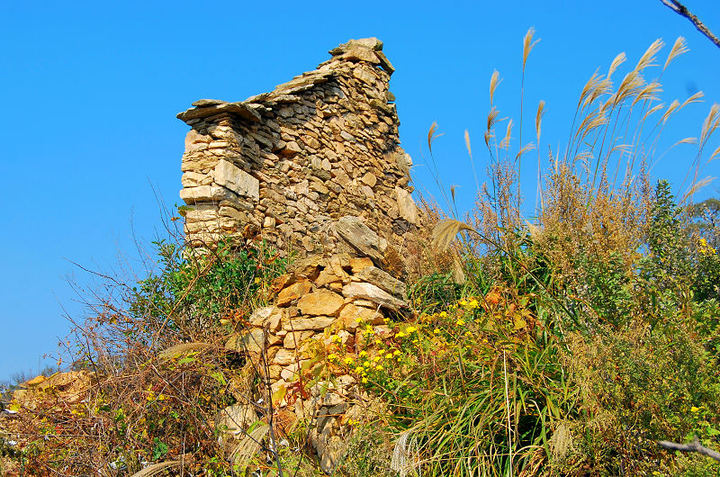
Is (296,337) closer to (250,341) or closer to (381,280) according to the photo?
(250,341)

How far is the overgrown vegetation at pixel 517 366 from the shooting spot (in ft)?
10.1

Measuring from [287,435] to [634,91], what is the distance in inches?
140

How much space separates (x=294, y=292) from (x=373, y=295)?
0.72 meters

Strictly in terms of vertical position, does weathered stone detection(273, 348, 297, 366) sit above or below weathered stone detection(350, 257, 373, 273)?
below

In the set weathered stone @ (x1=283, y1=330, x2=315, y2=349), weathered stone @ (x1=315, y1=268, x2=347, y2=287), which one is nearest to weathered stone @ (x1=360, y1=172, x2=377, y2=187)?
weathered stone @ (x1=315, y1=268, x2=347, y2=287)

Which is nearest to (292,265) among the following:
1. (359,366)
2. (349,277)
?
(349,277)

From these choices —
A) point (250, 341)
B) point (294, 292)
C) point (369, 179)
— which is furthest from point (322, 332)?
point (369, 179)

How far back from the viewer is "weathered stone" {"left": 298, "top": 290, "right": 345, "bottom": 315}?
4883 millimetres

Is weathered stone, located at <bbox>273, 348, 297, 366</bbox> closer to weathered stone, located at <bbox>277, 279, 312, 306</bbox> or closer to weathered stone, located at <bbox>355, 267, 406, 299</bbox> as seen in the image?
weathered stone, located at <bbox>277, 279, 312, 306</bbox>

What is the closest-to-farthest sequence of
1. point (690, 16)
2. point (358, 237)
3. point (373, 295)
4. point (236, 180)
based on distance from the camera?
point (690, 16)
point (373, 295)
point (358, 237)
point (236, 180)

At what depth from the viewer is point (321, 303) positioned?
495 cm

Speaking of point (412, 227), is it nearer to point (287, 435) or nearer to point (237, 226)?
point (237, 226)

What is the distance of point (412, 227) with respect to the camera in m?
9.64

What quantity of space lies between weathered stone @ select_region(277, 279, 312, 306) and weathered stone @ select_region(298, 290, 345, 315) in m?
0.09
